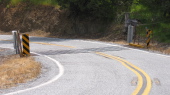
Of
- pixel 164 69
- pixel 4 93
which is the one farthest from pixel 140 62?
pixel 4 93

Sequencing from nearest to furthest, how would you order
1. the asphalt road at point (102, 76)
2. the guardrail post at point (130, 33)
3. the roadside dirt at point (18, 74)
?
1. the asphalt road at point (102, 76)
2. the roadside dirt at point (18, 74)
3. the guardrail post at point (130, 33)

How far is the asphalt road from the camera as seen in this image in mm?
6500

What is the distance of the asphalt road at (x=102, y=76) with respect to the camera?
650 cm

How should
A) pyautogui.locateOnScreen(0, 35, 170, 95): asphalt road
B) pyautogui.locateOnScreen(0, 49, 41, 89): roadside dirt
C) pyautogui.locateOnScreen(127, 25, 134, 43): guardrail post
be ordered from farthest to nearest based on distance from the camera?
pyautogui.locateOnScreen(127, 25, 134, 43): guardrail post → pyautogui.locateOnScreen(0, 49, 41, 89): roadside dirt → pyautogui.locateOnScreen(0, 35, 170, 95): asphalt road

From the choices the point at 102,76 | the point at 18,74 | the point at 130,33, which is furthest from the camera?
the point at 130,33

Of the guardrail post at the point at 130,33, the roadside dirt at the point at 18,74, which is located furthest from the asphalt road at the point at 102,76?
the guardrail post at the point at 130,33

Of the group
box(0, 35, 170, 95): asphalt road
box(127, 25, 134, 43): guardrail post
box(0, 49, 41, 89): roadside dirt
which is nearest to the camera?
box(0, 35, 170, 95): asphalt road

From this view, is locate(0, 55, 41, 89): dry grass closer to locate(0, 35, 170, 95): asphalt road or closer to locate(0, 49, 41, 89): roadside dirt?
locate(0, 49, 41, 89): roadside dirt

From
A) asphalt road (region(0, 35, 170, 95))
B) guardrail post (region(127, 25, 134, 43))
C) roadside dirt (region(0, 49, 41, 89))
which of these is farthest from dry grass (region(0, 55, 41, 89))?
guardrail post (region(127, 25, 134, 43))

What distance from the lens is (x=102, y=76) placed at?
26.4 ft

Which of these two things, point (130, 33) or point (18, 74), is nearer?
point (18, 74)

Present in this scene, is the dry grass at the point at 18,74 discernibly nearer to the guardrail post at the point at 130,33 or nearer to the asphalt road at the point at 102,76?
the asphalt road at the point at 102,76

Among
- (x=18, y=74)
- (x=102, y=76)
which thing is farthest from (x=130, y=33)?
(x=18, y=74)

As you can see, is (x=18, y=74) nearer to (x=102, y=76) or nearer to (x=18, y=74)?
(x=18, y=74)
